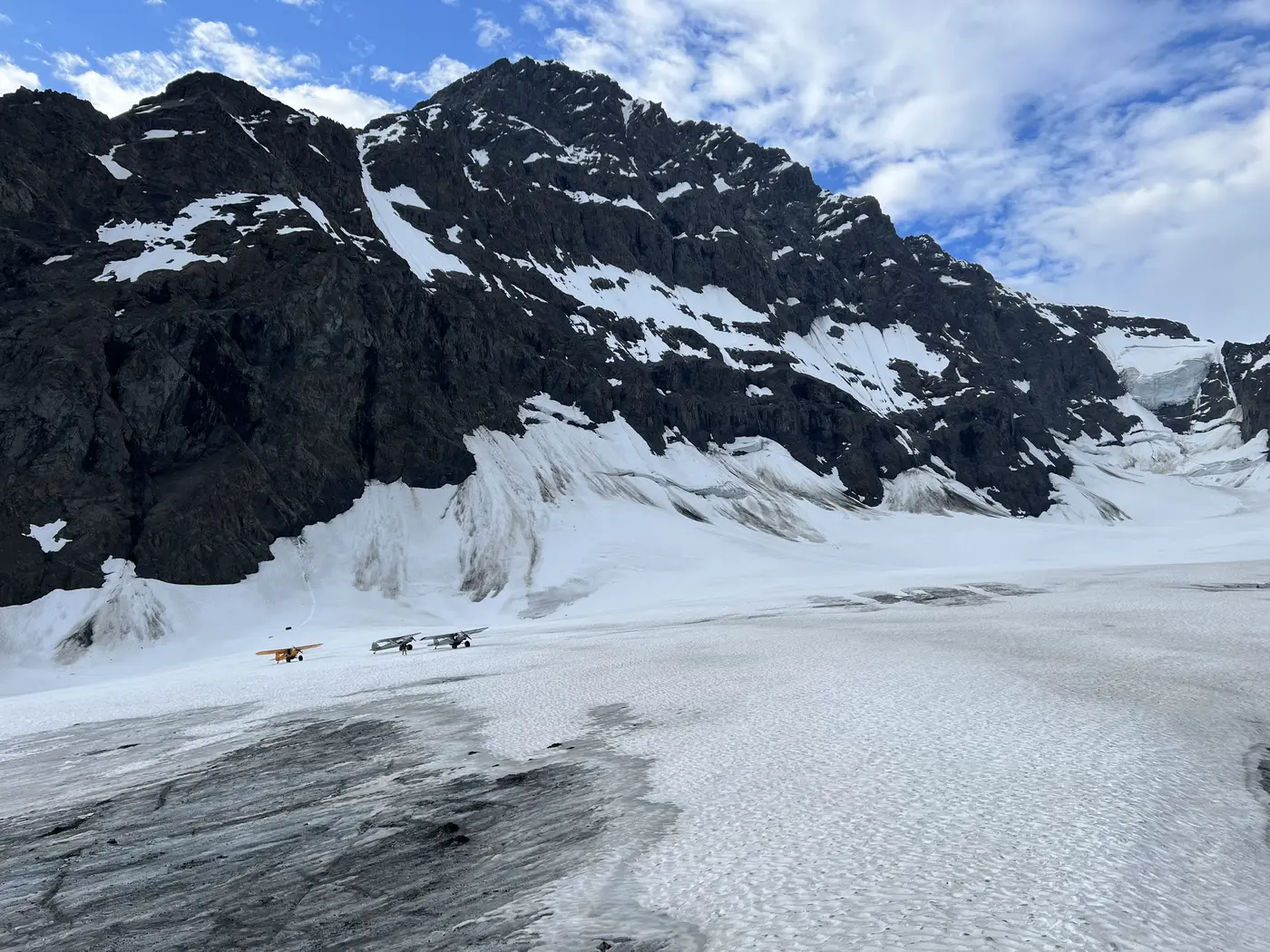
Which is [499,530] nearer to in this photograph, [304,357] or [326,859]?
[304,357]

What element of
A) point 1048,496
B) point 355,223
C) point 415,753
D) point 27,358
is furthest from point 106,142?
point 1048,496

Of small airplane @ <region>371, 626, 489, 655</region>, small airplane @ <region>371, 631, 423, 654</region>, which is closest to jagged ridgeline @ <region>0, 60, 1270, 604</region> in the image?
small airplane @ <region>371, 626, 489, 655</region>

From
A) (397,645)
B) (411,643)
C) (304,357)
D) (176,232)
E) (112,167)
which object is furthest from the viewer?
(112,167)

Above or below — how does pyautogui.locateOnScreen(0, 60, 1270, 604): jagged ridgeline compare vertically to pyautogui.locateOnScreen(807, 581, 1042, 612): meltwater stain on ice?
→ above

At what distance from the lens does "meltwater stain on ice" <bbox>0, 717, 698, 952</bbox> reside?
9078 mm

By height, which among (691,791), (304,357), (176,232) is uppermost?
(176,232)

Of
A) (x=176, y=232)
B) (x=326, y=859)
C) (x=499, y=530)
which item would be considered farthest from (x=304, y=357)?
(x=326, y=859)

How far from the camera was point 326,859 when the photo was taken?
11445 millimetres

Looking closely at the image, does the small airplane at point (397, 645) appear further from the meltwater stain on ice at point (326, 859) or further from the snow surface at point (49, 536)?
the snow surface at point (49, 536)

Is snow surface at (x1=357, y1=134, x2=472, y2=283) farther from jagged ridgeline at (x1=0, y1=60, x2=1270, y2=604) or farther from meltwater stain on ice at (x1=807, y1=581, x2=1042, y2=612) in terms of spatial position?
meltwater stain on ice at (x1=807, y1=581, x2=1042, y2=612)

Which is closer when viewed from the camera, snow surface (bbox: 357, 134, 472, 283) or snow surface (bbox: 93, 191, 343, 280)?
snow surface (bbox: 93, 191, 343, 280)

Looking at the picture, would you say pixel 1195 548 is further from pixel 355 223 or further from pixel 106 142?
pixel 106 142

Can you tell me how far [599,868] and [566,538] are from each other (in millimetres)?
88447

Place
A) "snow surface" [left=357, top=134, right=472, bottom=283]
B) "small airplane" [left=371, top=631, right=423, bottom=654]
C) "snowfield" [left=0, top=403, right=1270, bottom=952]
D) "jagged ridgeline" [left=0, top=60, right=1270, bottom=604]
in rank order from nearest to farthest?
"snowfield" [left=0, top=403, right=1270, bottom=952]
"small airplane" [left=371, top=631, right=423, bottom=654]
"jagged ridgeline" [left=0, top=60, right=1270, bottom=604]
"snow surface" [left=357, top=134, right=472, bottom=283]
